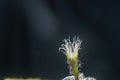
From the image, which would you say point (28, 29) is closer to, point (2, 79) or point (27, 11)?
point (27, 11)

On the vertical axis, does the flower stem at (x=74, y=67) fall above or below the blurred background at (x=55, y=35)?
below

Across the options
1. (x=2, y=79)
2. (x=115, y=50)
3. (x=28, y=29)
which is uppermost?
(x=28, y=29)

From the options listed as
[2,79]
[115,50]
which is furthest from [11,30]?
[115,50]

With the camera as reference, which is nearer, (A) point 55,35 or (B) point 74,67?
(B) point 74,67

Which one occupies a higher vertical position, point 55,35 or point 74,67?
point 55,35

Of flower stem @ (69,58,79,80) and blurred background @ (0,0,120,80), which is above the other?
blurred background @ (0,0,120,80)

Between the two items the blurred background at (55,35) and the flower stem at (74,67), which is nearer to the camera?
the flower stem at (74,67)

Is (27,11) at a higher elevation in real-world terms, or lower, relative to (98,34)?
higher

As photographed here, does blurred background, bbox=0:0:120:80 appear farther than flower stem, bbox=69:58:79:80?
Yes
